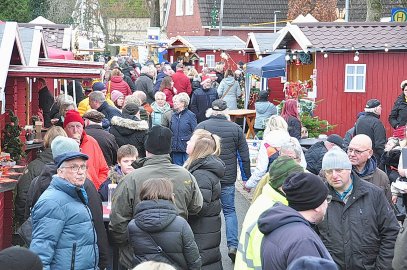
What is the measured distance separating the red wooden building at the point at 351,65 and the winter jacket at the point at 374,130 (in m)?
6.83

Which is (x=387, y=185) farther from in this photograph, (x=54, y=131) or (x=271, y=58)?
(x=271, y=58)

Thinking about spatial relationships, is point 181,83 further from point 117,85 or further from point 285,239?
point 285,239

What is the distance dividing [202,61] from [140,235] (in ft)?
103

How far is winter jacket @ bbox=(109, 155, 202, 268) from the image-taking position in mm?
7785

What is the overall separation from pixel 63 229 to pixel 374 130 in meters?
8.22

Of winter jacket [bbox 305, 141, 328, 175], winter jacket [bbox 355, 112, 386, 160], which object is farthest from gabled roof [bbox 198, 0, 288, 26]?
winter jacket [bbox 305, 141, 328, 175]

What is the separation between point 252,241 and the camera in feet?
19.3

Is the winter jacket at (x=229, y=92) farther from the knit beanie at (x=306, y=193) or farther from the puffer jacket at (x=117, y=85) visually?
the knit beanie at (x=306, y=193)

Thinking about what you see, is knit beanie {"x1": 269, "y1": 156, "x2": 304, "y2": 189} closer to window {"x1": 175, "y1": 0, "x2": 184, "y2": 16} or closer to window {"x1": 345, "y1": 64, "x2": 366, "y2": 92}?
window {"x1": 345, "y1": 64, "x2": 366, "y2": 92}

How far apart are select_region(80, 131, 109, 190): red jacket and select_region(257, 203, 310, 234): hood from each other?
4.71 metres

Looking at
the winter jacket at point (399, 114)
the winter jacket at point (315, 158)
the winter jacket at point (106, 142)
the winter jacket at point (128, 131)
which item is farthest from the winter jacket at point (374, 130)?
the winter jacket at point (106, 142)

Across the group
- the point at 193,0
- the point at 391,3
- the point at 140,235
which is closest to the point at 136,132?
the point at 140,235

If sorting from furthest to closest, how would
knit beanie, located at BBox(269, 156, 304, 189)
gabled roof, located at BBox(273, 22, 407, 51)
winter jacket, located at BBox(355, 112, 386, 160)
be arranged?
gabled roof, located at BBox(273, 22, 407, 51) < winter jacket, located at BBox(355, 112, 386, 160) < knit beanie, located at BBox(269, 156, 304, 189)

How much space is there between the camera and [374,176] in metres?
8.44
